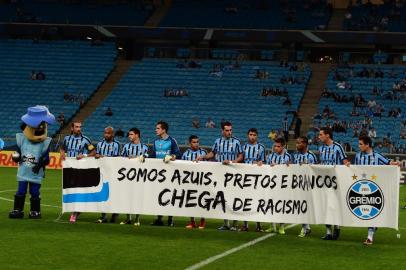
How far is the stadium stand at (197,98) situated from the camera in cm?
4544

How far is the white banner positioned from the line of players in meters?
0.25

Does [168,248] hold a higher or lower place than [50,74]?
lower

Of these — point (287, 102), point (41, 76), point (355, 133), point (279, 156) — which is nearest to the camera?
point (279, 156)

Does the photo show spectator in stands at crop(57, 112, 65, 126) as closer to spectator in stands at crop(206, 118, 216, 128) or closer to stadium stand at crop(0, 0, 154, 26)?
spectator in stands at crop(206, 118, 216, 128)

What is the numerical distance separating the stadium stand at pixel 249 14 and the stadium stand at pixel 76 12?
1892 millimetres

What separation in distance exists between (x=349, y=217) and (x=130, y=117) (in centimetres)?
3134

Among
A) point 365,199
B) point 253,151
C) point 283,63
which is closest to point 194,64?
point 283,63

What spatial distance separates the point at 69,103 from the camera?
48688 millimetres

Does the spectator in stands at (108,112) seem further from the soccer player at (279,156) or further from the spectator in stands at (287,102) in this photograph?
the soccer player at (279,156)

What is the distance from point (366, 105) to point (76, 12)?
18.2 m

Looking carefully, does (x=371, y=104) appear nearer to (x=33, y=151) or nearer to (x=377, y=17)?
(x=377, y=17)

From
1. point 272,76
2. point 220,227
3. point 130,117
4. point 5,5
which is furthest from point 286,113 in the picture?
point 220,227

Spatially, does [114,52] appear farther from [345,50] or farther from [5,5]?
[345,50]

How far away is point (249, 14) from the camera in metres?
52.3
